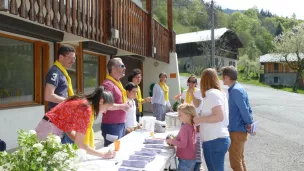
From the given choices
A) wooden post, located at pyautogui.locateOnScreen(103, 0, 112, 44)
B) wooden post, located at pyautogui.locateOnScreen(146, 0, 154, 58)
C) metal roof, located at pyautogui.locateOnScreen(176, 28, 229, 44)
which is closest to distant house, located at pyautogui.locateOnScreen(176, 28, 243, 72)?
metal roof, located at pyautogui.locateOnScreen(176, 28, 229, 44)

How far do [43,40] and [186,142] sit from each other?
14.3ft

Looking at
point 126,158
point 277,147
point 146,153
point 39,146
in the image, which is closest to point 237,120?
point 146,153

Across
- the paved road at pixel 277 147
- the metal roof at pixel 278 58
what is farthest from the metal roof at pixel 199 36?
the paved road at pixel 277 147

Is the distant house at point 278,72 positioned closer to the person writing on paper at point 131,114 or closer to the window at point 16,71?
the window at point 16,71

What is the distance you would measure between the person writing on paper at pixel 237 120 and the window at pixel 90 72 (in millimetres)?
5706

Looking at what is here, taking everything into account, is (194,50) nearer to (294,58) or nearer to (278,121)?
(294,58)

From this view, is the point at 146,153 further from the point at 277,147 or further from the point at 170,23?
the point at 170,23

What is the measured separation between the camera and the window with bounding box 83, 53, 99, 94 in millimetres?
9133

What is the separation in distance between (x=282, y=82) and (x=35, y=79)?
45.1m

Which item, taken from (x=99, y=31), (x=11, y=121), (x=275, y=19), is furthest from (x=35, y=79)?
(x=275, y=19)

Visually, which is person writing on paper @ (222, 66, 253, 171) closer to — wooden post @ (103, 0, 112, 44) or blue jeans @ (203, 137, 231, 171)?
blue jeans @ (203, 137, 231, 171)

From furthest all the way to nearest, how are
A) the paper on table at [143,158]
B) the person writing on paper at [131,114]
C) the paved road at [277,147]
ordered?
the paved road at [277,147]
the person writing on paper at [131,114]
the paper on table at [143,158]

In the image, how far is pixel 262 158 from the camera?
20.4ft

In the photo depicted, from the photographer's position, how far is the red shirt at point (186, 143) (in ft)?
11.4
